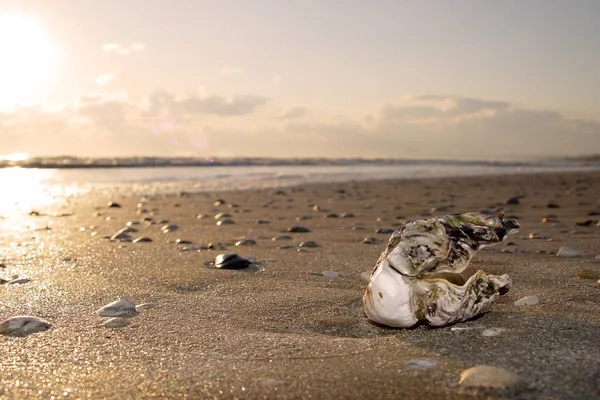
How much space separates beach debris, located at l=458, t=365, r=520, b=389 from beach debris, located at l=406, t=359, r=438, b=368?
0.17 meters

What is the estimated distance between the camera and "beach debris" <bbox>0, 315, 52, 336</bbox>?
2.62 m

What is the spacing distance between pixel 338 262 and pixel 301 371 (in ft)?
8.06

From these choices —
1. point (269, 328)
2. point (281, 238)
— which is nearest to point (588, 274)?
point (269, 328)

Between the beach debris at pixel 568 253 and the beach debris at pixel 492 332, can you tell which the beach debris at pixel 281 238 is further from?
the beach debris at pixel 492 332

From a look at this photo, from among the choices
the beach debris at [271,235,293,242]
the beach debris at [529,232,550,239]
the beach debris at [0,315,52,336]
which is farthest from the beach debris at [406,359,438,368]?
the beach debris at [529,232,550,239]

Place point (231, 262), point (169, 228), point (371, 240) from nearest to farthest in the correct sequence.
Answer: point (231, 262) < point (371, 240) < point (169, 228)

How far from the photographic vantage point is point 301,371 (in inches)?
83.3

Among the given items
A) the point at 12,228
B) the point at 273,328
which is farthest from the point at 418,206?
the point at 273,328

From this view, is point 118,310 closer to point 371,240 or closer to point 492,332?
point 492,332

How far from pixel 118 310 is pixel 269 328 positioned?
2.81ft

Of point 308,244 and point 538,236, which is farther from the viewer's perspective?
point 538,236

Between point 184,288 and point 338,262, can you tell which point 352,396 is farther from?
point 338,262

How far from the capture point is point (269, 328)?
9.06 feet

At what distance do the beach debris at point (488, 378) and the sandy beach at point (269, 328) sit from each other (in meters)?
0.03
